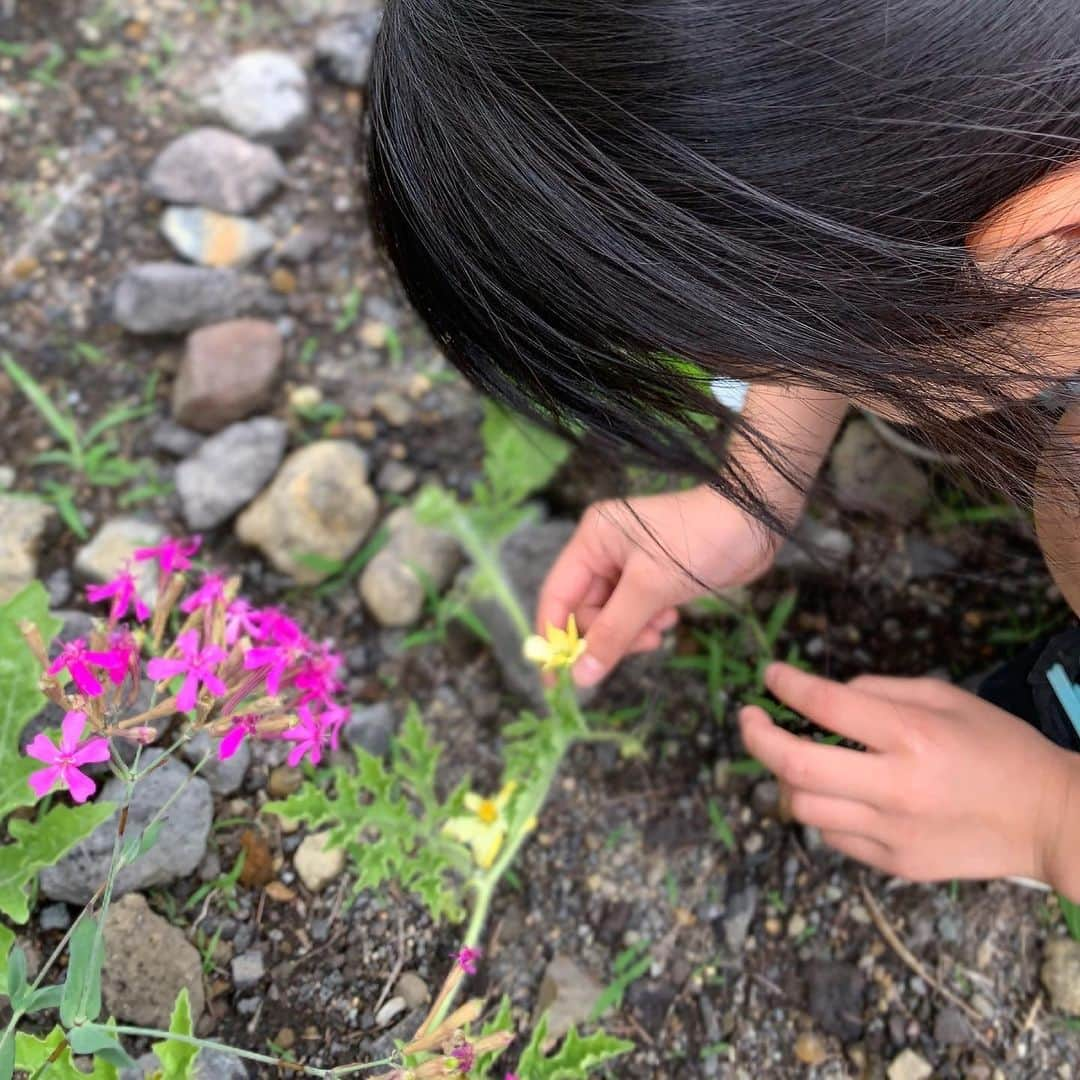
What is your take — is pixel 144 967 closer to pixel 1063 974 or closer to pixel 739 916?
pixel 739 916

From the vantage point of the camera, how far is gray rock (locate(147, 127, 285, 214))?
216 centimetres

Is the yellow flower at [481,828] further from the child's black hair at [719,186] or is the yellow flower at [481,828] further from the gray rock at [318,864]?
the child's black hair at [719,186]

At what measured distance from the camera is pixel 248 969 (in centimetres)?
144

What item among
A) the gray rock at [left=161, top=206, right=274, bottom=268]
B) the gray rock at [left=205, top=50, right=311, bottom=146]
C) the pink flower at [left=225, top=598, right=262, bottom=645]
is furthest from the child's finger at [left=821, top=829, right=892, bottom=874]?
the gray rock at [left=205, top=50, right=311, bottom=146]

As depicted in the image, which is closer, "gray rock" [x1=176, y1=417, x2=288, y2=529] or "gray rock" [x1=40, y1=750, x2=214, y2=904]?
"gray rock" [x1=40, y1=750, x2=214, y2=904]

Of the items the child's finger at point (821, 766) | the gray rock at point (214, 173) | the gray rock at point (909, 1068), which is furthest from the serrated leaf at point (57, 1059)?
the gray rock at point (214, 173)

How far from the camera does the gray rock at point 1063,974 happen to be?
152cm

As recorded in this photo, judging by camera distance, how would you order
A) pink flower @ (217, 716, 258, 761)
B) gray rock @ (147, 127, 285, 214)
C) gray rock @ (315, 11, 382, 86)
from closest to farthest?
pink flower @ (217, 716, 258, 761)
gray rock @ (147, 127, 285, 214)
gray rock @ (315, 11, 382, 86)

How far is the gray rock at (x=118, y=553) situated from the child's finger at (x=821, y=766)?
952 millimetres

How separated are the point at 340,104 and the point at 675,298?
155cm

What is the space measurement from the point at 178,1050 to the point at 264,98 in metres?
1.81

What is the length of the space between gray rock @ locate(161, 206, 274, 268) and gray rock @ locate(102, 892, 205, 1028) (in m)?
1.22

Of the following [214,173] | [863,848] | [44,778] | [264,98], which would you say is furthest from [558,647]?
[264,98]

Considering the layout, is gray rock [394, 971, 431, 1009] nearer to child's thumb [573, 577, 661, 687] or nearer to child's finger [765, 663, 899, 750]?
child's thumb [573, 577, 661, 687]
